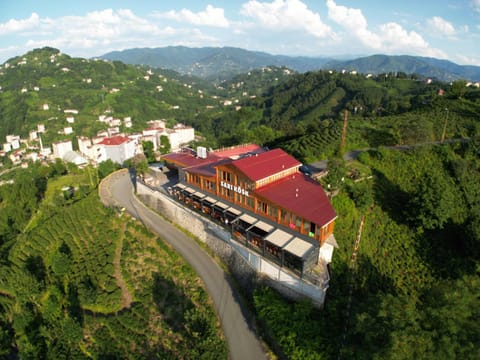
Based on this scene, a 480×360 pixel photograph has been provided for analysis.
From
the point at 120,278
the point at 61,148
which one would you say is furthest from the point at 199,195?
the point at 61,148

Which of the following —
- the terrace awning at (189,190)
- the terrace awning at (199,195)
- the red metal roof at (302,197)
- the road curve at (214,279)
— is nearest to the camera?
the road curve at (214,279)

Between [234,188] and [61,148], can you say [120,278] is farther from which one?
[61,148]

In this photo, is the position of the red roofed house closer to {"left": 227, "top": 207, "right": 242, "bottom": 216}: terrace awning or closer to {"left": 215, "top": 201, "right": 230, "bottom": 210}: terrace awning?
{"left": 215, "top": 201, "right": 230, "bottom": 210}: terrace awning

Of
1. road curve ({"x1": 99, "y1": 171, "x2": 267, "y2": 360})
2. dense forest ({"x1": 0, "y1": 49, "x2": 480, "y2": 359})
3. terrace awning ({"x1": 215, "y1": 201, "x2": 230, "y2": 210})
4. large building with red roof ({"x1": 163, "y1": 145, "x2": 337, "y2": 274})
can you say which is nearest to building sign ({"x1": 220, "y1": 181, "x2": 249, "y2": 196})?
large building with red roof ({"x1": 163, "y1": 145, "x2": 337, "y2": 274})

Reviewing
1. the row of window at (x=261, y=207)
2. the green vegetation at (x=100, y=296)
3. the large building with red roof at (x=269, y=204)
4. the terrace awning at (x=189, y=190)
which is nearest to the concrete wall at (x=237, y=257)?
the large building with red roof at (x=269, y=204)

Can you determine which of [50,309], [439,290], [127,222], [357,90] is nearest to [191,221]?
[127,222]

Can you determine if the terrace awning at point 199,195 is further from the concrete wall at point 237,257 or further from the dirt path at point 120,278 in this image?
the dirt path at point 120,278
